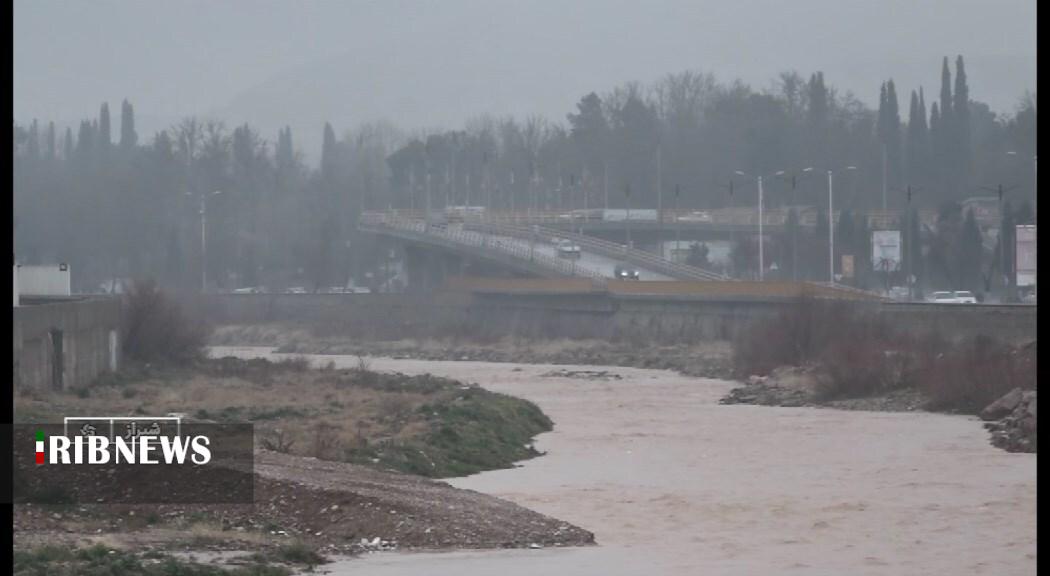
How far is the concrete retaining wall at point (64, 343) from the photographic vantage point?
41.2 m

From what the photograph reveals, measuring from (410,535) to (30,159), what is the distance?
166 m

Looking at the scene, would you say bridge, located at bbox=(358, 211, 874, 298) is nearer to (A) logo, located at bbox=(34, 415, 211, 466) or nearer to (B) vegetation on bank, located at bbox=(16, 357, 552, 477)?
(B) vegetation on bank, located at bbox=(16, 357, 552, 477)

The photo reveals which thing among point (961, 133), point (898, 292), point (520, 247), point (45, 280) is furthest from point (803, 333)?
point (961, 133)

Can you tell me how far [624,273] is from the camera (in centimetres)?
10156

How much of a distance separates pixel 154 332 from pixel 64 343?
16.2 meters

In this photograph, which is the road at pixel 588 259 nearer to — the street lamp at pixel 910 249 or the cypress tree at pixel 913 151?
the street lamp at pixel 910 249

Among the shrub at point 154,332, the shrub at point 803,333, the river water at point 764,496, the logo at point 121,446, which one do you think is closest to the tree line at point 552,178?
the shrub at point 803,333

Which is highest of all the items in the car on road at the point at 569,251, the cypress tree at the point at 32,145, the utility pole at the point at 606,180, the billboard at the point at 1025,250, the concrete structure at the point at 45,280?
the cypress tree at the point at 32,145

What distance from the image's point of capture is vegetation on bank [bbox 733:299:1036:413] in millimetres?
47688

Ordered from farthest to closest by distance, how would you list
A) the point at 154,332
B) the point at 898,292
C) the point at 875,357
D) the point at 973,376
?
the point at 898,292
the point at 154,332
the point at 875,357
the point at 973,376

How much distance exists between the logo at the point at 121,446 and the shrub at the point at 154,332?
112 ft

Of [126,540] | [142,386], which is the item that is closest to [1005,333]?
[142,386]

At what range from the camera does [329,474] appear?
86.6 feet

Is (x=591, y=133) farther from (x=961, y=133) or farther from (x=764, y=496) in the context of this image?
(x=764, y=496)
